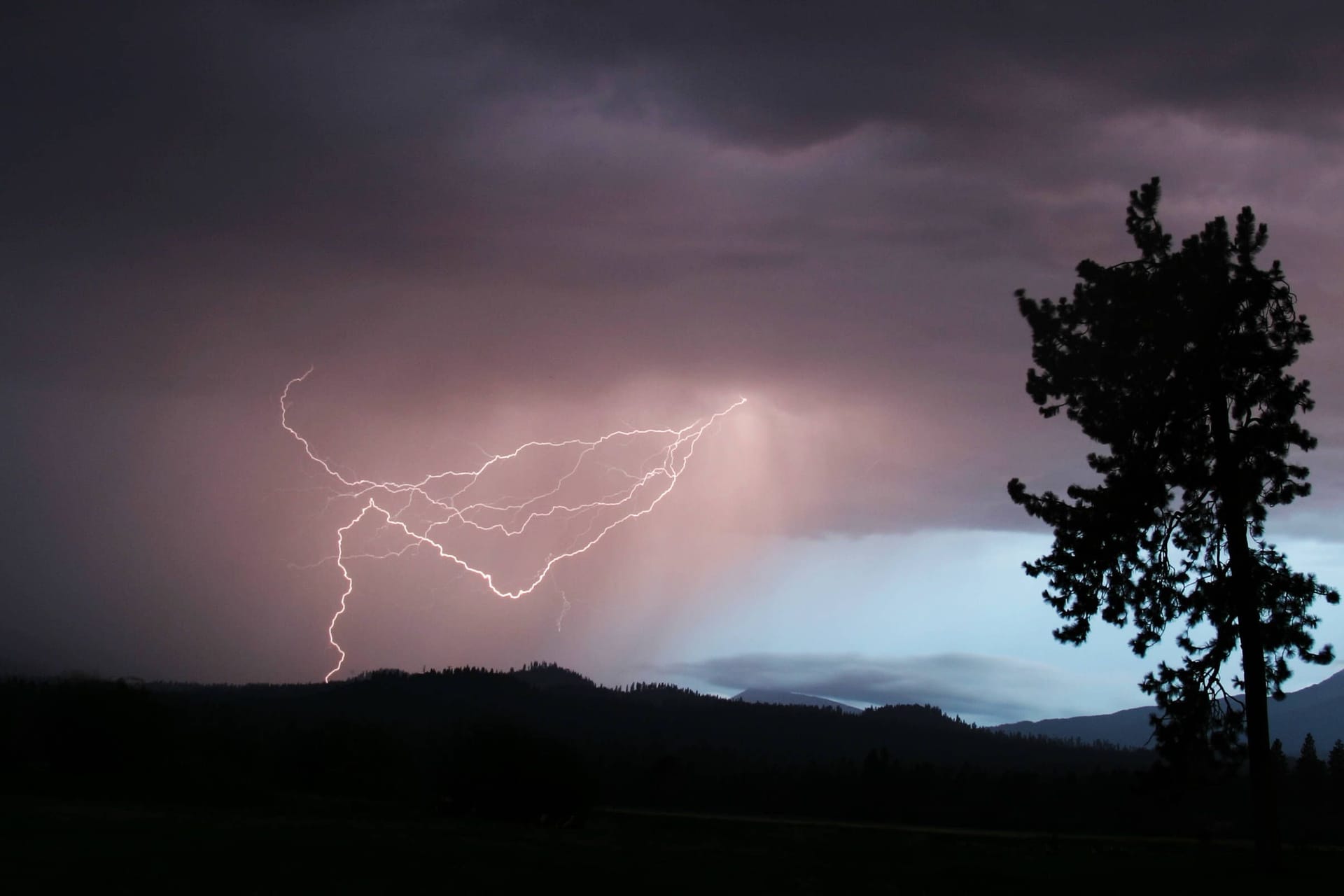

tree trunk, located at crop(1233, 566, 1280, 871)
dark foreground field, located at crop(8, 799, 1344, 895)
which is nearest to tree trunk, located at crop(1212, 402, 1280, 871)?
tree trunk, located at crop(1233, 566, 1280, 871)

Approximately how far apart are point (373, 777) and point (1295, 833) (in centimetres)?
5896

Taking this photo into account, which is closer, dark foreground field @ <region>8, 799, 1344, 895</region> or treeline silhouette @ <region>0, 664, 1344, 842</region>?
dark foreground field @ <region>8, 799, 1344, 895</region>

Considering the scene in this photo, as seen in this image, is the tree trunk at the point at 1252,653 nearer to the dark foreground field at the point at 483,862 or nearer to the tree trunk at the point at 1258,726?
A: the tree trunk at the point at 1258,726

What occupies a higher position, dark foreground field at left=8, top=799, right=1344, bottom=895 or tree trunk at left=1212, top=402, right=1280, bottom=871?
tree trunk at left=1212, top=402, right=1280, bottom=871

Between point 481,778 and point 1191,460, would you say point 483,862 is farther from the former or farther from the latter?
point 481,778

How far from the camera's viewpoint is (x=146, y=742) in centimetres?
5372

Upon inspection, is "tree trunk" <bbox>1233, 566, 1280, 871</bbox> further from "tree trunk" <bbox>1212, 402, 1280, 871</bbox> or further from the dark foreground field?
the dark foreground field

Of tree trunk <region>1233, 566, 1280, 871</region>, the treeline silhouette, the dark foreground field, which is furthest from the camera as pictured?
the treeline silhouette

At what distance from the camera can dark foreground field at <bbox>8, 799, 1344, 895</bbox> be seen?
21.0 meters

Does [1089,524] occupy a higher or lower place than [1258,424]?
lower

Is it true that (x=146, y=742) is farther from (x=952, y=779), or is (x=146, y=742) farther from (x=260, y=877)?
(x=952, y=779)

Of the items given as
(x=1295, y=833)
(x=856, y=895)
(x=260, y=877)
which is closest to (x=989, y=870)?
(x=856, y=895)

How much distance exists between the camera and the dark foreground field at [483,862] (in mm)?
20953

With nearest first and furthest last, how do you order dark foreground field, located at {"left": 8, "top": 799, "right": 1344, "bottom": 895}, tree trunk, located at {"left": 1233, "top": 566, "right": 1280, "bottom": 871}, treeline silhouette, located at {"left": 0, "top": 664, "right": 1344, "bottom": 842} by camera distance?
dark foreground field, located at {"left": 8, "top": 799, "right": 1344, "bottom": 895}
tree trunk, located at {"left": 1233, "top": 566, "right": 1280, "bottom": 871}
treeline silhouette, located at {"left": 0, "top": 664, "right": 1344, "bottom": 842}
